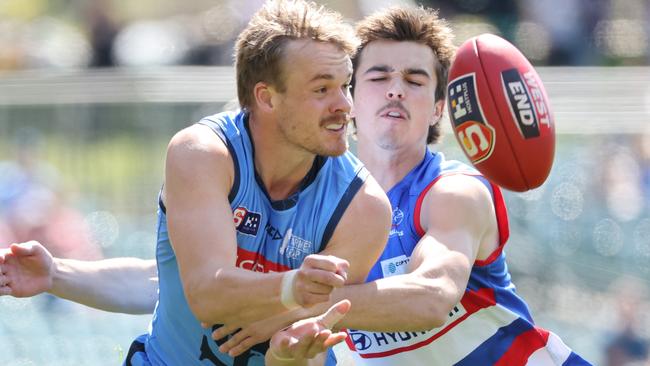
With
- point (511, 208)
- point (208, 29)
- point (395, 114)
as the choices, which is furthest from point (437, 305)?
point (208, 29)

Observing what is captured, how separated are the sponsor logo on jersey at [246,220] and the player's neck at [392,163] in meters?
1.03

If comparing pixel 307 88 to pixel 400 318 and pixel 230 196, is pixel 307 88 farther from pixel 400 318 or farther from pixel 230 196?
pixel 400 318

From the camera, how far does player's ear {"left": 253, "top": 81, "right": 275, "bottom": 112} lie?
3.98 meters

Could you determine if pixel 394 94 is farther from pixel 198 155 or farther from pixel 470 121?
pixel 198 155

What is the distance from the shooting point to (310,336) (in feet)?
11.2

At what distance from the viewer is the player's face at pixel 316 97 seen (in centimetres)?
388

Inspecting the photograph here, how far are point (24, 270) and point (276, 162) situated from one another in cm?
111

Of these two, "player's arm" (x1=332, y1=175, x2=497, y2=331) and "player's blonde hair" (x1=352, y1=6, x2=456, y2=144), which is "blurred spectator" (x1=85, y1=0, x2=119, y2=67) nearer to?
"player's blonde hair" (x1=352, y1=6, x2=456, y2=144)

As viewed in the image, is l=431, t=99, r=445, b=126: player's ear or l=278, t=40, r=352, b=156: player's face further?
l=431, t=99, r=445, b=126: player's ear

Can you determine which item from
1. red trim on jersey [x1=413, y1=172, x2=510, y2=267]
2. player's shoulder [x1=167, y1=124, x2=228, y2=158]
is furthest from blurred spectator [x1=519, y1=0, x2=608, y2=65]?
player's shoulder [x1=167, y1=124, x2=228, y2=158]

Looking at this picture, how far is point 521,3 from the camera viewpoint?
923cm

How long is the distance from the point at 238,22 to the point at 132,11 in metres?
0.88

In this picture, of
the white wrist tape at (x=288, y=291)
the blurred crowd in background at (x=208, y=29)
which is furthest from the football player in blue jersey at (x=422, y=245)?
the blurred crowd in background at (x=208, y=29)

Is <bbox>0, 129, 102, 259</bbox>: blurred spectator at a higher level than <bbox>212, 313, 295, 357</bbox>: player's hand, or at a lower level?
lower
